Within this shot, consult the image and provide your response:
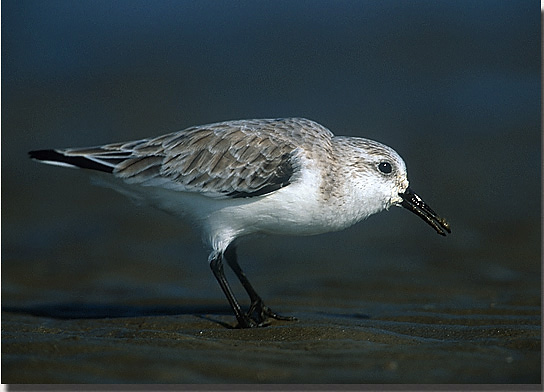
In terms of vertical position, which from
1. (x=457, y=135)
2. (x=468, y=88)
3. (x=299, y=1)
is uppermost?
(x=299, y=1)

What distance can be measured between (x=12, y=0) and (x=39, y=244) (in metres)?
4.81

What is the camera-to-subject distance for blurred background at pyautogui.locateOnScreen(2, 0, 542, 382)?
1016 cm

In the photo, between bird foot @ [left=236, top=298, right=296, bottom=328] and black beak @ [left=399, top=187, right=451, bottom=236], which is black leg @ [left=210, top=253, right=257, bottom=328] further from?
black beak @ [left=399, top=187, right=451, bottom=236]

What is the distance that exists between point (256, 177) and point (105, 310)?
2.36 m

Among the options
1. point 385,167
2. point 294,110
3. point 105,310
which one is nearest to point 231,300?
point 105,310

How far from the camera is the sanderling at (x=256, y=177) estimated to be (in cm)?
641

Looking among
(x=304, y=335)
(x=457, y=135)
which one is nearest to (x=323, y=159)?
(x=304, y=335)

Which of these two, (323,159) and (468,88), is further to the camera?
(468,88)

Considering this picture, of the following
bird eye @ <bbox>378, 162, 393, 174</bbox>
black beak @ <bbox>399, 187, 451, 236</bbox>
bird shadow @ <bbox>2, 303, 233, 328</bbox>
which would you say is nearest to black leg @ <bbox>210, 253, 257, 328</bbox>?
bird shadow @ <bbox>2, 303, 233, 328</bbox>

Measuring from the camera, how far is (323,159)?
6.50 meters

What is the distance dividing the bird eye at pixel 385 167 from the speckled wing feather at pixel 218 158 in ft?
1.76

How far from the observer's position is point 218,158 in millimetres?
6750

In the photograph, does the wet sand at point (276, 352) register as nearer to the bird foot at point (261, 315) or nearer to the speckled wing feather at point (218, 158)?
the bird foot at point (261, 315)

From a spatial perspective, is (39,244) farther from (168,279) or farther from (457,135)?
(457,135)
